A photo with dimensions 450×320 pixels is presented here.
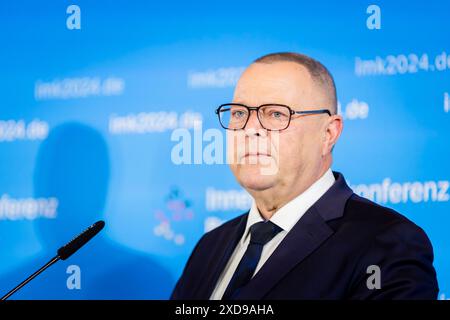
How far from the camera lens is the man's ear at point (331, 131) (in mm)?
2187

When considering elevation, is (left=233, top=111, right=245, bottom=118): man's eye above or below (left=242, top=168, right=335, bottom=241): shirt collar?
above

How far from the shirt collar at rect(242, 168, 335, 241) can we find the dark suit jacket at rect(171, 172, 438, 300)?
51mm

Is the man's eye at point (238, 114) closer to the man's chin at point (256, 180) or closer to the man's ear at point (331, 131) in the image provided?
the man's chin at point (256, 180)

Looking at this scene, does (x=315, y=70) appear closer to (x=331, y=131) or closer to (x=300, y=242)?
(x=331, y=131)

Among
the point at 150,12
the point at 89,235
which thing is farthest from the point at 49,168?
the point at 89,235

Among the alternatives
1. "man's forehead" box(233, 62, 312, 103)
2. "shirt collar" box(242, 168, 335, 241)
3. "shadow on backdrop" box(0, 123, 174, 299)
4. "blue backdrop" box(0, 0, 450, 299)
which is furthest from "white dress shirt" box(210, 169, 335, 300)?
"shadow on backdrop" box(0, 123, 174, 299)

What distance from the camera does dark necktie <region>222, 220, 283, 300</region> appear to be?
1.95 metres

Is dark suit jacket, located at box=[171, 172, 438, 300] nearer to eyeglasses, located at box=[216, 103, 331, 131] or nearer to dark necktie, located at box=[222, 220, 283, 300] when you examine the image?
dark necktie, located at box=[222, 220, 283, 300]

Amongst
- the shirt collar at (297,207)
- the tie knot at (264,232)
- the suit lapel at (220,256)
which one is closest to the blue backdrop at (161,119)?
the suit lapel at (220,256)

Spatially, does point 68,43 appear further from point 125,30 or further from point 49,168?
point 49,168

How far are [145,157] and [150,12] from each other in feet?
2.16

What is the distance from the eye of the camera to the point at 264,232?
206cm

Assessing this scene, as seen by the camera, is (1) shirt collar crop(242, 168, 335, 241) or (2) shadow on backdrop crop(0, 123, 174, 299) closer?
(1) shirt collar crop(242, 168, 335, 241)

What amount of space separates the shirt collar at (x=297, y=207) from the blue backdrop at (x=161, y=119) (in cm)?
52
